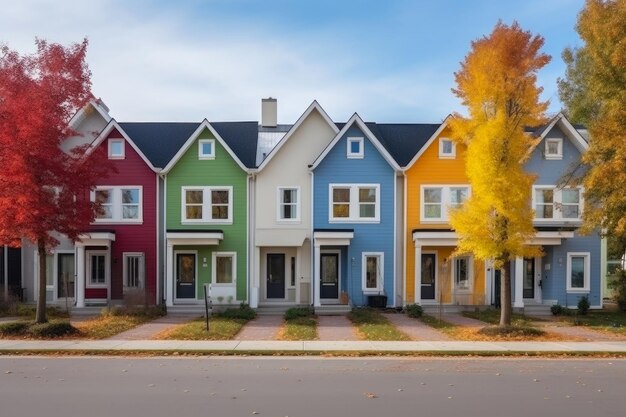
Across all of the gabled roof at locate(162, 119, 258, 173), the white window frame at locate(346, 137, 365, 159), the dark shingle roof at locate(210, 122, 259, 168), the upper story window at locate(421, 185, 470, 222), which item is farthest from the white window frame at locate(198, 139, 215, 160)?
the upper story window at locate(421, 185, 470, 222)

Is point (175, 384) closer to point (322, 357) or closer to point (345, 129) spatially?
point (322, 357)

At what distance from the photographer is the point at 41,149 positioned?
17281 millimetres

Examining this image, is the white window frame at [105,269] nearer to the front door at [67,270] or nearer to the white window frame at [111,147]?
the front door at [67,270]

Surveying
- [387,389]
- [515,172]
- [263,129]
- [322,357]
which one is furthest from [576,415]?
[263,129]

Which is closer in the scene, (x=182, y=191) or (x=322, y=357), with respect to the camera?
(x=322, y=357)

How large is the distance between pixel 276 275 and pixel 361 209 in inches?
202

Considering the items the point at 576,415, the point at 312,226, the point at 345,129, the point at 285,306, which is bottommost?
the point at 285,306

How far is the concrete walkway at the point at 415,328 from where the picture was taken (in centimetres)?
1762

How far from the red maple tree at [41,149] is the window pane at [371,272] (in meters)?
12.8

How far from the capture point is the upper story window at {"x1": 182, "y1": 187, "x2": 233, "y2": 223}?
26.3 metres

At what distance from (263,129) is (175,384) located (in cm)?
2186

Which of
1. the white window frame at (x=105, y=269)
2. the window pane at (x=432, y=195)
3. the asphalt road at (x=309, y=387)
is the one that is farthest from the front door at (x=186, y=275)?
the asphalt road at (x=309, y=387)

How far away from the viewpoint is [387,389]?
10242 millimetres

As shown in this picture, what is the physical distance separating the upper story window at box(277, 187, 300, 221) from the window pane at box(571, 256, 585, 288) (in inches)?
519
